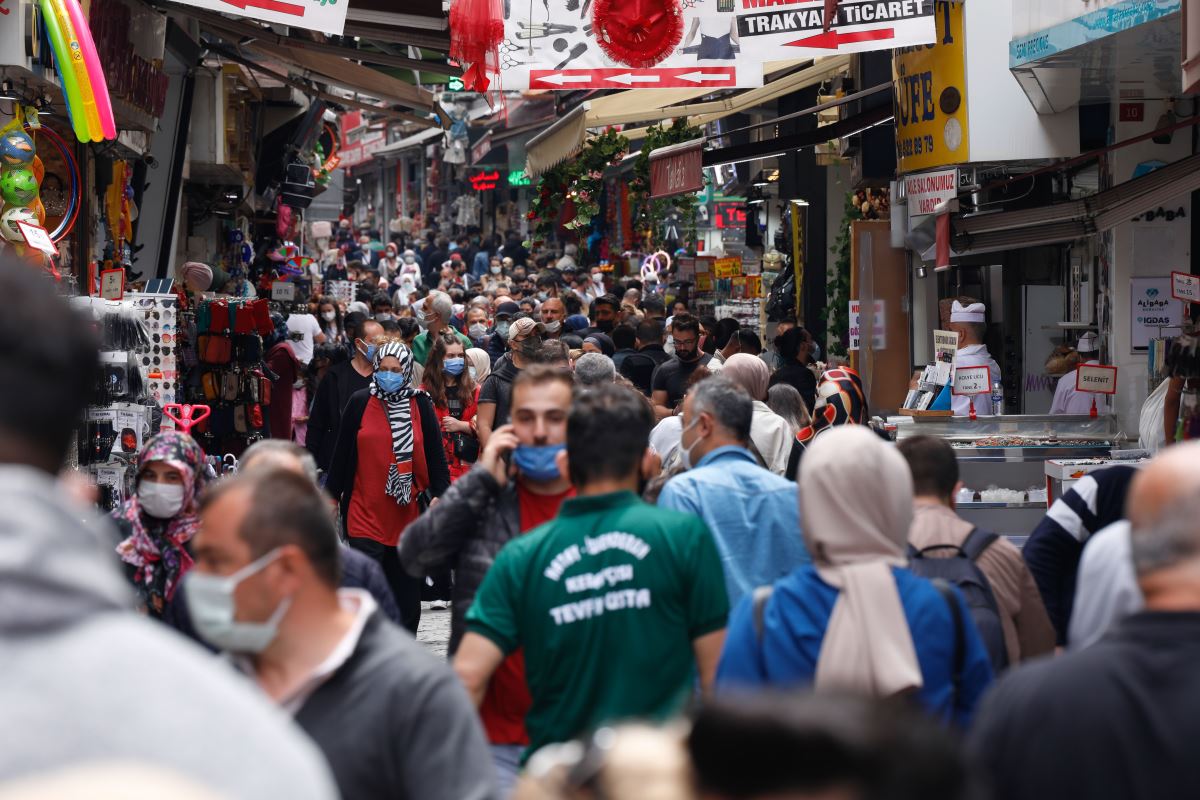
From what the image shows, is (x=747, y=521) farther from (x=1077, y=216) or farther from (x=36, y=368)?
(x=1077, y=216)

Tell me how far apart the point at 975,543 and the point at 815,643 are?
1407mm

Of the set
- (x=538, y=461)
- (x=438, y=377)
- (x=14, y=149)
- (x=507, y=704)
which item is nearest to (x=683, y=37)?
(x=438, y=377)

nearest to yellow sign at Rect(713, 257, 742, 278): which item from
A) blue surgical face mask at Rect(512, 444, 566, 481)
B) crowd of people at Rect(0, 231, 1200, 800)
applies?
crowd of people at Rect(0, 231, 1200, 800)

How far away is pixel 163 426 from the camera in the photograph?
938 cm

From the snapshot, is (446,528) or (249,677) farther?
(446,528)

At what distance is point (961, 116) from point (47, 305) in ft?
35.2

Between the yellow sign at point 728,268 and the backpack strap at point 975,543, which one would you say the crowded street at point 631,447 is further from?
the yellow sign at point 728,268

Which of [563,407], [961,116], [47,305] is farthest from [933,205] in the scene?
[47,305]

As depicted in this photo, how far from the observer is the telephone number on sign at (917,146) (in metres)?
12.3

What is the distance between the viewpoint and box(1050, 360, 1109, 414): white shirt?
11836 millimetres

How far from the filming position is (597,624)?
411cm

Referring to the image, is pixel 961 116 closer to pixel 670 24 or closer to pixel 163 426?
pixel 670 24

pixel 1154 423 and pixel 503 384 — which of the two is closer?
pixel 1154 423

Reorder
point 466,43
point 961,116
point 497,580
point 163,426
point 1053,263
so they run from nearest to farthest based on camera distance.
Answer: point 497,580, point 163,426, point 466,43, point 961,116, point 1053,263
